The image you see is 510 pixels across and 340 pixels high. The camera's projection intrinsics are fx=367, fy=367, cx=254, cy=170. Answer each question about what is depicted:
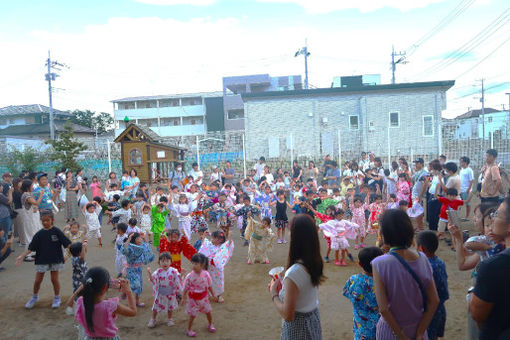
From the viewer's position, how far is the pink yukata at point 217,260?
19.3ft

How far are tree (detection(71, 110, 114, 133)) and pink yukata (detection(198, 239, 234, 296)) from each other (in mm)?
43366

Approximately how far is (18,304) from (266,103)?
20.3 m

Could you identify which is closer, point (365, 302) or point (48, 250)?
point (365, 302)

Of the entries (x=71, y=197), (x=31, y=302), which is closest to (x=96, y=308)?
(x=31, y=302)

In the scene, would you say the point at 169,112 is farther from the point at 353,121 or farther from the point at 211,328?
the point at 211,328

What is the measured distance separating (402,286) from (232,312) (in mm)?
3465

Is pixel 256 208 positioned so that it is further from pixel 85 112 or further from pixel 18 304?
pixel 85 112

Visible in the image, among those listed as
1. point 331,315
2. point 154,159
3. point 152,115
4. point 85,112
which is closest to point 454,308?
point 331,315

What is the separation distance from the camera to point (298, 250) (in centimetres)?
269

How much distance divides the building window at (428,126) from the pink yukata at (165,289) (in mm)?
22476

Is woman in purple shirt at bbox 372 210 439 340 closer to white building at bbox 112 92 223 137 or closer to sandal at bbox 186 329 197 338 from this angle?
sandal at bbox 186 329 197 338

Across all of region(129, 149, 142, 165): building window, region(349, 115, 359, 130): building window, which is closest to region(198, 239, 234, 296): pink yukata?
region(129, 149, 142, 165): building window

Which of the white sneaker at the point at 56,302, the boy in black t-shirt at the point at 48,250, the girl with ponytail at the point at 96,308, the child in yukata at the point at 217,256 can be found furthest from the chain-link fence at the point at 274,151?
the girl with ponytail at the point at 96,308

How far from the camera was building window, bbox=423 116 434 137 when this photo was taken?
2365cm
